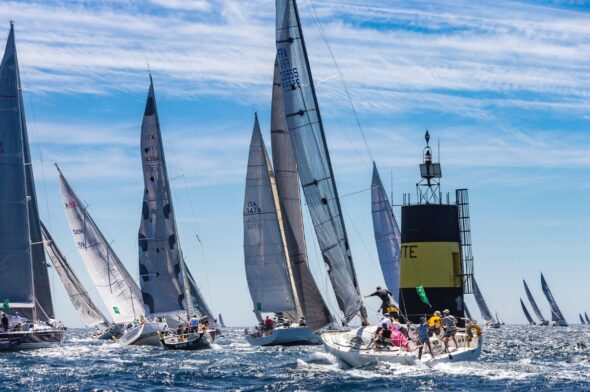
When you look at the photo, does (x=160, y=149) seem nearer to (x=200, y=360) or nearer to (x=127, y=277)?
(x=127, y=277)

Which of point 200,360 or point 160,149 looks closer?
point 200,360

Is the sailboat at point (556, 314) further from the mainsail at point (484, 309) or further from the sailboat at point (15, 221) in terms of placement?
the sailboat at point (15, 221)

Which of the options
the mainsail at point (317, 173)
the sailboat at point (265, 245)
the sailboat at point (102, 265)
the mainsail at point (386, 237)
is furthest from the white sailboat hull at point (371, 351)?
the sailboat at point (102, 265)

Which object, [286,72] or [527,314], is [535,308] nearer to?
[527,314]

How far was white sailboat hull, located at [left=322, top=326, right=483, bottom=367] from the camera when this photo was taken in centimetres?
2886

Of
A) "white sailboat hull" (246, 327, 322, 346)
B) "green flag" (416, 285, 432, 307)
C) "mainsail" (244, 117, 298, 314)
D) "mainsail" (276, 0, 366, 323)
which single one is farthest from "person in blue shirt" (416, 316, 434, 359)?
"mainsail" (244, 117, 298, 314)

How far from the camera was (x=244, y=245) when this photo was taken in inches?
2090

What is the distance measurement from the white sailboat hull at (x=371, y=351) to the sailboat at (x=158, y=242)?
23683mm

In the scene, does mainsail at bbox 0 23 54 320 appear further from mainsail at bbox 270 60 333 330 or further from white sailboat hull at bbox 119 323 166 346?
mainsail at bbox 270 60 333 330

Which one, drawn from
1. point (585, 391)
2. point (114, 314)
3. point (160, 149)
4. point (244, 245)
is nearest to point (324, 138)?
point (585, 391)

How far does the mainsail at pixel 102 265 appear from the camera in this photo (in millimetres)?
62312

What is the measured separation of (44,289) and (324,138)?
65.9ft

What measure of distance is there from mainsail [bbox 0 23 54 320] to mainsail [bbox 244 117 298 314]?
10996mm

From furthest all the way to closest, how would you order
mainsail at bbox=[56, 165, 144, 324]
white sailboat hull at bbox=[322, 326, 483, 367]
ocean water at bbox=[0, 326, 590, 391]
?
1. mainsail at bbox=[56, 165, 144, 324]
2. white sailboat hull at bbox=[322, 326, 483, 367]
3. ocean water at bbox=[0, 326, 590, 391]
